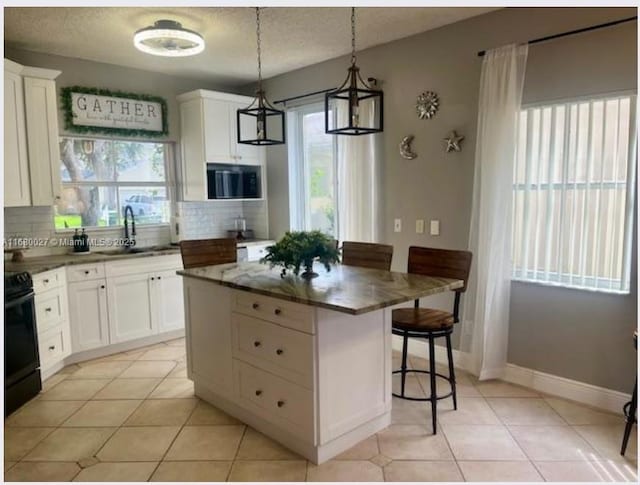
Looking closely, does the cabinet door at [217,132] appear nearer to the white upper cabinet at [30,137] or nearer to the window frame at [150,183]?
the window frame at [150,183]

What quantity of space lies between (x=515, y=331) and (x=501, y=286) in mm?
361

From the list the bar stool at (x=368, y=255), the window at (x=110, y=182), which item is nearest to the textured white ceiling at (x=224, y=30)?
the window at (x=110, y=182)

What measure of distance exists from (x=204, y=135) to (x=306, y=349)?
321 cm

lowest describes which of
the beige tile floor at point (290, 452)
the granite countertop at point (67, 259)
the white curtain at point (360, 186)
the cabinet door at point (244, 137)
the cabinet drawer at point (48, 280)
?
the beige tile floor at point (290, 452)

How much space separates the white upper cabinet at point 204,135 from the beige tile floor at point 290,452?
7.68 ft

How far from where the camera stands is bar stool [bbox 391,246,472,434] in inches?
109

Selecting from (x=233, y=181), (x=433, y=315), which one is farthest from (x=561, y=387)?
(x=233, y=181)

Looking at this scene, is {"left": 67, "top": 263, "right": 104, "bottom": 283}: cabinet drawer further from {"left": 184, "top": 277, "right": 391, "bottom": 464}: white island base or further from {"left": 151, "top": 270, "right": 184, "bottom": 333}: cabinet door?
{"left": 184, "top": 277, "right": 391, "bottom": 464}: white island base

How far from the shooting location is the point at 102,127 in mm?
4621

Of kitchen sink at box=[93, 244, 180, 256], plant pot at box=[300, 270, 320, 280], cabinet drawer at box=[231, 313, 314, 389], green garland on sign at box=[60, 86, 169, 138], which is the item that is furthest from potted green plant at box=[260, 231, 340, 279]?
green garland on sign at box=[60, 86, 169, 138]

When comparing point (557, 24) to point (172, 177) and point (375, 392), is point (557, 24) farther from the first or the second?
point (172, 177)

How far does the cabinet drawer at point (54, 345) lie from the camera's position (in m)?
3.59

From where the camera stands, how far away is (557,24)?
123 inches

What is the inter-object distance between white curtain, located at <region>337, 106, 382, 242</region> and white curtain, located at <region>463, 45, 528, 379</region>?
100cm
